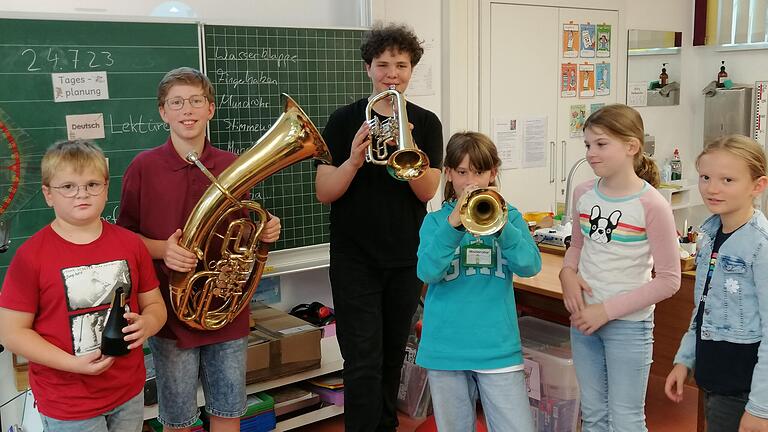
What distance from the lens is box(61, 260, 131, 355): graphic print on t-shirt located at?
6.23ft

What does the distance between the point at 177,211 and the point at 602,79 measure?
3833mm

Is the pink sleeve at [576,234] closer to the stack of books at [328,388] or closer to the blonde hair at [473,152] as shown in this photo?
the blonde hair at [473,152]

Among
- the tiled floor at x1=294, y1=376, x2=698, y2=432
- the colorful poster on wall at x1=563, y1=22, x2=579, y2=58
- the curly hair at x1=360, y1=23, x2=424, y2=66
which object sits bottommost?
the tiled floor at x1=294, y1=376, x2=698, y2=432

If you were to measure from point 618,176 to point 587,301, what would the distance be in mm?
385

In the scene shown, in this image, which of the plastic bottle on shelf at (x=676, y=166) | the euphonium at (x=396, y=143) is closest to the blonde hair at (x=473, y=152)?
the euphonium at (x=396, y=143)

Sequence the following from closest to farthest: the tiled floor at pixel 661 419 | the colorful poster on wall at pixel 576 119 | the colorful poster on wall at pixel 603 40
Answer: the tiled floor at pixel 661 419
the colorful poster on wall at pixel 576 119
the colorful poster on wall at pixel 603 40

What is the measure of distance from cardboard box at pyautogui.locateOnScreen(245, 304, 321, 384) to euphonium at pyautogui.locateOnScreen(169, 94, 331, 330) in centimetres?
88

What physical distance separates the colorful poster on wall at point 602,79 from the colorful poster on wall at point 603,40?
0.27 ft

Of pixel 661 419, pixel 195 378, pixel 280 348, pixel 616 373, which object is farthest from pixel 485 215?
pixel 661 419

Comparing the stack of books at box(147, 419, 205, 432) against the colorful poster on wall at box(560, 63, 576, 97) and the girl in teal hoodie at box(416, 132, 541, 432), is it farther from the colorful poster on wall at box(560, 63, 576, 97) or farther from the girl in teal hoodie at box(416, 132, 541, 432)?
the colorful poster on wall at box(560, 63, 576, 97)

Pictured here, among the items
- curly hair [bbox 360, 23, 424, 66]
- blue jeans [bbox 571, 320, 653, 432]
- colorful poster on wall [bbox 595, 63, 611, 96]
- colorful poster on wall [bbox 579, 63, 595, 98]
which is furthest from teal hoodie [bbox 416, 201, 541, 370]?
colorful poster on wall [bbox 595, 63, 611, 96]

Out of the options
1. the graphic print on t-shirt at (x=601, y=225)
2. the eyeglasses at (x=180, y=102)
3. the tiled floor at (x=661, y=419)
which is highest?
the eyeglasses at (x=180, y=102)

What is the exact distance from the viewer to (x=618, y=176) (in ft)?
7.06

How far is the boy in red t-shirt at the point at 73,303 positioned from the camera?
Answer: 73.4 inches
